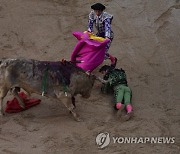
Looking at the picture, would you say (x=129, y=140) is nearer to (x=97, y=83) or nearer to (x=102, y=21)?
(x=97, y=83)

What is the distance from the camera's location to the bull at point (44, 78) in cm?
705

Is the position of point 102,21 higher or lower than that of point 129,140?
higher

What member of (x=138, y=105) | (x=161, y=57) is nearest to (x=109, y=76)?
(x=138, y=105)

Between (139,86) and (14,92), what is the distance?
224 centimetres

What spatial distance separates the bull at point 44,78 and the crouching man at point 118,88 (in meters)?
0.63

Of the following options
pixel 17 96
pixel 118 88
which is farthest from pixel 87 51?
pixel 17 96

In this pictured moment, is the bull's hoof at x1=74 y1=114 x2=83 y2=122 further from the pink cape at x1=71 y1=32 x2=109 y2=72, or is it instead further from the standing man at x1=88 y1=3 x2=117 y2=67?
the standing man at x1=88 y1=3 x2=117 y2=67

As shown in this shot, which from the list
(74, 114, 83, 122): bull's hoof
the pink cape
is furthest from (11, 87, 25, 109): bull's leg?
the pink cape

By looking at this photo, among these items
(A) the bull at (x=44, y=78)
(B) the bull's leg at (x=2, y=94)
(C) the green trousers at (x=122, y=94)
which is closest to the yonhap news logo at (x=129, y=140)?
(A) the bull at (x=44, y=78)

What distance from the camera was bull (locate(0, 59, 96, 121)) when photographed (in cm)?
705

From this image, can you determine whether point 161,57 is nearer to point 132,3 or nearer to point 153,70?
point 153,70

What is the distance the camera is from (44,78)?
7.09m

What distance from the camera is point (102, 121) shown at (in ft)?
24.2

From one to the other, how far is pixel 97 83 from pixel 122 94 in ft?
2.77
